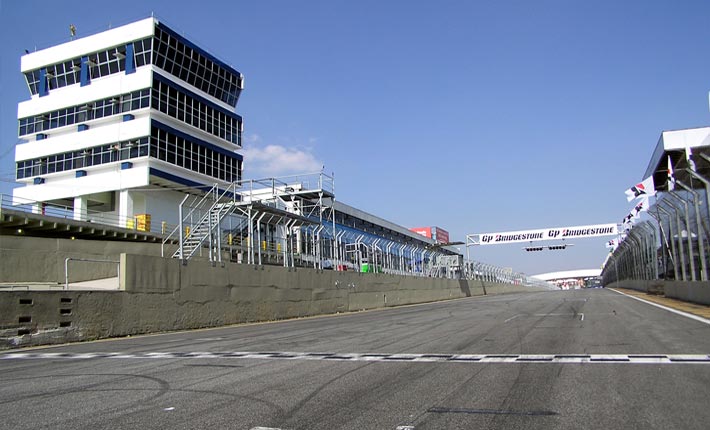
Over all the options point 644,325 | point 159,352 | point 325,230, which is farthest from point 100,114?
point 644,325

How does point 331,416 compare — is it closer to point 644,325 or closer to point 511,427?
point 511,427

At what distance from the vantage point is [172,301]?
17.7 m

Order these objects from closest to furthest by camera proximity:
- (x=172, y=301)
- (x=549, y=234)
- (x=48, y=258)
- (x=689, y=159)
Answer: (x=172, y=301) → (x=689, y=159) → (x=48, y=258) → (x=549, y=234)

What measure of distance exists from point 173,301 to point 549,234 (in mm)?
55714

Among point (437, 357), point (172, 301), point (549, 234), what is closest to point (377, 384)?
point (437, 357)

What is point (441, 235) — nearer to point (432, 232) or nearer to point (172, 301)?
point (432, 232)

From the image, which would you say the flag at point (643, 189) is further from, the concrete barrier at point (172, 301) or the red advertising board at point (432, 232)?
the red advertising board at point (432, 232)

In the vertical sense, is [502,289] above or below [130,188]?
below

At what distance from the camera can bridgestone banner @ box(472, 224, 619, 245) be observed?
202ft

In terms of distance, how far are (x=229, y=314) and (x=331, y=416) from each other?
627 inches

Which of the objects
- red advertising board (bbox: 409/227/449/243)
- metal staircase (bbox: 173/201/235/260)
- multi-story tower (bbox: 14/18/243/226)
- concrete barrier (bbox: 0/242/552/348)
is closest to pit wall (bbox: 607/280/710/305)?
concrete barrier (bbox: 0/242/552/348)

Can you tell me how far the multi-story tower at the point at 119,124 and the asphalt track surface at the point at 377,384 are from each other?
1329 inches

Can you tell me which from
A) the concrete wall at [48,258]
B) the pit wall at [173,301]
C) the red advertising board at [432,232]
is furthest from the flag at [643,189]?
the red advertising board at [432,232]

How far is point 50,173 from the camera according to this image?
147ft
